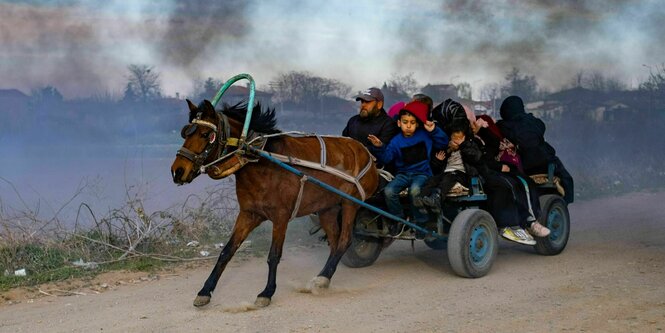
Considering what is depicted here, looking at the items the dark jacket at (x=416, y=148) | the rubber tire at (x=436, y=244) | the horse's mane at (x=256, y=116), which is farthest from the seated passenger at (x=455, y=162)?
the horse's mane at (x=256, y=116)

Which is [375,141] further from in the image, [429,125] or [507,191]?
[507,191]

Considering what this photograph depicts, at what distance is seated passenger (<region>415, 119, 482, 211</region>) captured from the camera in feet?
24.6

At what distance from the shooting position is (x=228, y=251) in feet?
21.7

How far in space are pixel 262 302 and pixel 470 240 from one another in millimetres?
2306

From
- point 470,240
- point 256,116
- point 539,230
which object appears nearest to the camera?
point 256,116

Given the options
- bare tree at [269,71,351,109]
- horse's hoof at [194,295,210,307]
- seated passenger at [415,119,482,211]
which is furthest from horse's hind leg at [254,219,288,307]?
bare tree at [269,71,351,109]

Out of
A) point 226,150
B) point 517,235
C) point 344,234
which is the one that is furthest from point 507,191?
point 226,150

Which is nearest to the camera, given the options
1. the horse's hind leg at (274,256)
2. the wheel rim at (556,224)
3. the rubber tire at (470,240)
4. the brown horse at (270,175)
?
the brown horse at (270,175)

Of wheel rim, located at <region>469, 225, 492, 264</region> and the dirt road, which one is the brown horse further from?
wheel rim, located at <region>469, 225, 492, 264</region>

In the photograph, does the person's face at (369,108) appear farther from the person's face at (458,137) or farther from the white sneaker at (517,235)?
the white sneaker at (517,235)

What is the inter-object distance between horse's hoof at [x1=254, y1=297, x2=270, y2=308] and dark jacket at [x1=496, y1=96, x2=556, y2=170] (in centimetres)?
370

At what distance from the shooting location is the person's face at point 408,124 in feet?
25.0

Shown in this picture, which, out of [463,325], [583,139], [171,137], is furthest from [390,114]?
Answer: [583,139]

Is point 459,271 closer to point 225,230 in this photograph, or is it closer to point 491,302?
point 491,302
